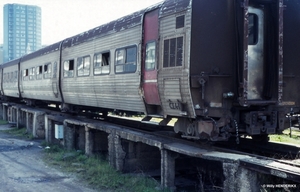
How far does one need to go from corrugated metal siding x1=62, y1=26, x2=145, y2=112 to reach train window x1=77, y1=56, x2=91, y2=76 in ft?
0.49

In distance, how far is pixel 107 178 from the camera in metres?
8.70

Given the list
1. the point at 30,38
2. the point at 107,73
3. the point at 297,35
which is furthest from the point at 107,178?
the point at 30,38

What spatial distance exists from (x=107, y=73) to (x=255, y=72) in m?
4.73

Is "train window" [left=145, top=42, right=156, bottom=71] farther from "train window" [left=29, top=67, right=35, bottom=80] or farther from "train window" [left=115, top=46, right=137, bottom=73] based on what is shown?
"train window" [left=29, top=67, right=35, bottom=80]

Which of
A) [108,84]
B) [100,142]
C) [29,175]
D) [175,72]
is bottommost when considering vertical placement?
[29,175]

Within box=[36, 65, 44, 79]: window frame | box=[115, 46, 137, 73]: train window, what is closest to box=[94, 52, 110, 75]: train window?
box=[115, 46, 137, 73]: train window

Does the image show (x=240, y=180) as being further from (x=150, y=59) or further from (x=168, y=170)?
(x=150, y=59)

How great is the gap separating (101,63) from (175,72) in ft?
14.2

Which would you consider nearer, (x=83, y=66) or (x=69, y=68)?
(x=83, y=66)

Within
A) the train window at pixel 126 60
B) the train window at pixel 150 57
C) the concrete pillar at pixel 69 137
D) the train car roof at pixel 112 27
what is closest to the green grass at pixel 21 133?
the concrete pillar at pixel 69 137

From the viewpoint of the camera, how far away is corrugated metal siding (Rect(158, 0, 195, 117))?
23.5 ft

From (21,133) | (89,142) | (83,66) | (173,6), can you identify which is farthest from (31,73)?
(173,6)

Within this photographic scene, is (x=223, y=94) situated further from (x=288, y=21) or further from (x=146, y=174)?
(x=146, y=174)

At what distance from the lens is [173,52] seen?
7605 mm
